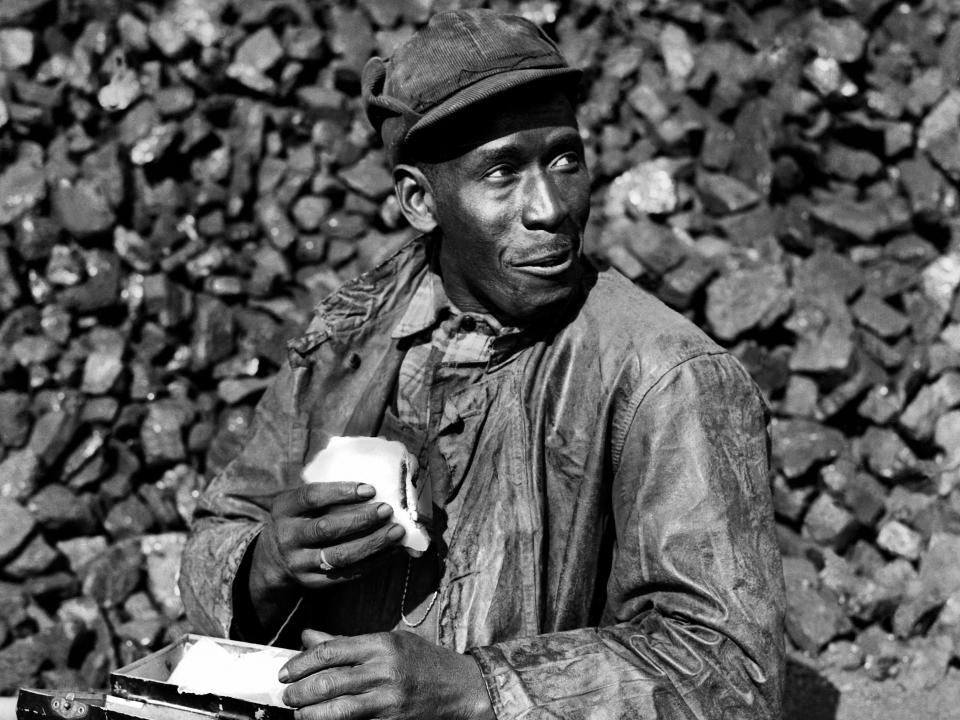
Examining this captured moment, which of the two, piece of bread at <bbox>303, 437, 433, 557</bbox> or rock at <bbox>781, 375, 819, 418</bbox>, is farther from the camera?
rock at <bbox>781, 375, 819, 418</bbox>

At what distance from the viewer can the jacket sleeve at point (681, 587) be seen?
2387 millimetres

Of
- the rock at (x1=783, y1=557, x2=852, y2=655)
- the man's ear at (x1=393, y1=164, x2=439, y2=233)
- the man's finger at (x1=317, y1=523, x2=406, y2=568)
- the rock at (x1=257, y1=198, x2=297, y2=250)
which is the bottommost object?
the rock at (x1=783, y1=557, x2=852, y2=655)

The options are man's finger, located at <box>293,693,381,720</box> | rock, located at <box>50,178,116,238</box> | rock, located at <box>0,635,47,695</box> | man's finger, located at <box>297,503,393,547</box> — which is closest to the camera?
man's finger, located at <box>293,693,381,720</box>

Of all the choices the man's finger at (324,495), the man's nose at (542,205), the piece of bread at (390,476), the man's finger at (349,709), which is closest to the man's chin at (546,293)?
the man's nose at (542,205)

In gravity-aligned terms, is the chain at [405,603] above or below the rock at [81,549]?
above

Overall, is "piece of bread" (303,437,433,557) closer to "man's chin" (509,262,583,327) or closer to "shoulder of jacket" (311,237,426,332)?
"man's chin" (509,262,583,327)

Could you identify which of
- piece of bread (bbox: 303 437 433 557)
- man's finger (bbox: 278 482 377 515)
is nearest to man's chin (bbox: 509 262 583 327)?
piece of bread (bbox: 303 437 433 557)

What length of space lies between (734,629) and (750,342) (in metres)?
2.57

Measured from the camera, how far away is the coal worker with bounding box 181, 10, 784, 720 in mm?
2406

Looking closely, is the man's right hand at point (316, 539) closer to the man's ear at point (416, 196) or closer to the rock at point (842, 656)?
the man's ear at point (416, 196)

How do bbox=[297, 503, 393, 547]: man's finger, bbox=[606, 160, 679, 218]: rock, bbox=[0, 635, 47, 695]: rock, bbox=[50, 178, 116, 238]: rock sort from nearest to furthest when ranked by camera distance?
bbox=[297, 503, 393, 547]: man's finger
bbox=[0, 635, 47, 695]: rock
bbox=[50, 178, 116, 238]: rock
bbox=[606, 160, 679, 218]: rock

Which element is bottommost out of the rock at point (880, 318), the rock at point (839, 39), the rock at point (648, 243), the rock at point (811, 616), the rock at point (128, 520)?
the rock at point (811, 616)

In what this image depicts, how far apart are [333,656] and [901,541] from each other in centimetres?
286

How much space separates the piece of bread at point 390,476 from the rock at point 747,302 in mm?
2452
